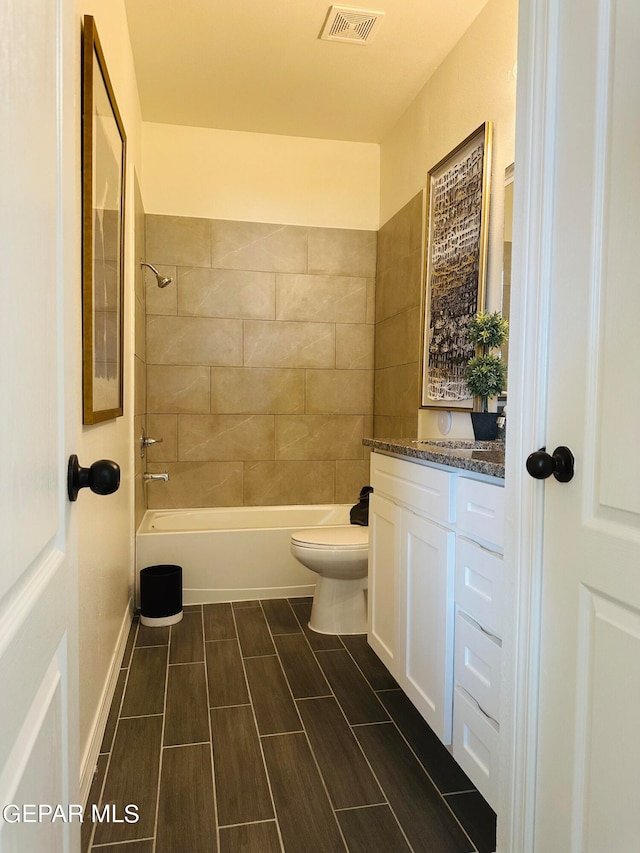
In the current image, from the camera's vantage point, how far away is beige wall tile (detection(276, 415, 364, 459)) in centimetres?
414

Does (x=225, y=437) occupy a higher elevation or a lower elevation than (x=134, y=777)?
higher

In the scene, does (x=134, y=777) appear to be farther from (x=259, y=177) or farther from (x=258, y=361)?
(x=259, y=177)

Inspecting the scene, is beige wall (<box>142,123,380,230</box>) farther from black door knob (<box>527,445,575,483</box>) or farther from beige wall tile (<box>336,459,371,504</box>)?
black door knob (<box>527,445,575,483</box>)

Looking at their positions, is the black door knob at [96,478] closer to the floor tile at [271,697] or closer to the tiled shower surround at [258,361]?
the floor tile at [271,697]

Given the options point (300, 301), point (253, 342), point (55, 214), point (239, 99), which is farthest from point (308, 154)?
point (55, 214)

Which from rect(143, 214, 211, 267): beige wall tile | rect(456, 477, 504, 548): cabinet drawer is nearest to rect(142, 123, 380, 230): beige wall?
rect(143, 214, 211, 267): beige wall tile

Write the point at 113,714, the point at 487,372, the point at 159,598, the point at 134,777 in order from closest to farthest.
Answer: the point at 134,777 → the point at 113,714 → the point at 487,372 → the point at 159,598

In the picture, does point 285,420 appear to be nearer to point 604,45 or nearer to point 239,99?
point 239,99

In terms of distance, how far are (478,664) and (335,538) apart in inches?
54.5

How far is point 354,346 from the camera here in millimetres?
4215

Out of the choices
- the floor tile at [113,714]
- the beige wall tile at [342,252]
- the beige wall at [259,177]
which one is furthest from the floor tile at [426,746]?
the beige wall at [259,177]

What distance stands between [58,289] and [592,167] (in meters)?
0.83

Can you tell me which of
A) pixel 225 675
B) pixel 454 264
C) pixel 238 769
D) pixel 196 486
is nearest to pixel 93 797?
pixel 238 769

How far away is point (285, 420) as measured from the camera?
13.6 feet
